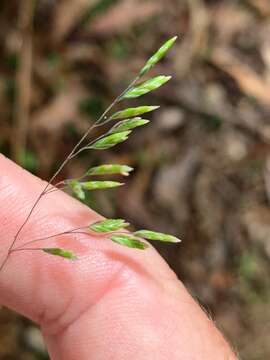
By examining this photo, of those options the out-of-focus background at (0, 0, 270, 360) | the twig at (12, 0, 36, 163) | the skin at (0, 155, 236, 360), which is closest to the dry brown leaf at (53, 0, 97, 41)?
the out-of-focus background at (0, 0, 270, 360)

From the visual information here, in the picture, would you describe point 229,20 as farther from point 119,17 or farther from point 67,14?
point 67,14

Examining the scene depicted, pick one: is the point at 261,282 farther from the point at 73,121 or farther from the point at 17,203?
the point at 17,203

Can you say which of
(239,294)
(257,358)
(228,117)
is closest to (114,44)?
(228,117)

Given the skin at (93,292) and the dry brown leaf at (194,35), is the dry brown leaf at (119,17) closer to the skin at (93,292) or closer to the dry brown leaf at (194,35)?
the dry brown leaf at (194,35)

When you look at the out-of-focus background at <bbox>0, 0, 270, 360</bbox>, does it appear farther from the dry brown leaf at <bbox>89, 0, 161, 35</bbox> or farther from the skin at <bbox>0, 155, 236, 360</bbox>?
the skin at <bbox>0, 155, 236, 360</bbox>

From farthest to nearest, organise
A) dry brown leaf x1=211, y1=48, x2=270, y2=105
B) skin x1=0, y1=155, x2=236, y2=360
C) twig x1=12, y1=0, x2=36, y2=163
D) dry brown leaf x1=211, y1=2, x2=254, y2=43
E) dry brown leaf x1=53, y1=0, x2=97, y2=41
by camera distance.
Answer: dry brown leaf x1=211, y1=2, x2=254, y2=43
dry brown leaf x1=211, y1=48, x2=270, y2=105
dry brown leaf x1=53, y1=0, x2=97, y2=41
twig x1=12, y1=0, x2=36, y2=163
skin x1=0, y1=155, x2=236, y2=360

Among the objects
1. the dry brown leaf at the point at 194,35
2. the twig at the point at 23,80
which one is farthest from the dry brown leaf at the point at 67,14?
the dry brown leaf at the point at 194,35

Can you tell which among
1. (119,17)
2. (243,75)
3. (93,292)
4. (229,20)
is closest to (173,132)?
(243,75)
